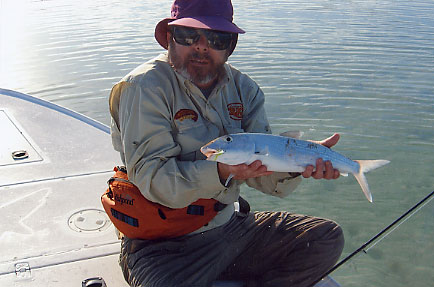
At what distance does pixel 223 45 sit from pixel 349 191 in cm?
329

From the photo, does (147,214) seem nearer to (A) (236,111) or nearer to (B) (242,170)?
(B) (242,170)

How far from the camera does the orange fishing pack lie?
2951 mm

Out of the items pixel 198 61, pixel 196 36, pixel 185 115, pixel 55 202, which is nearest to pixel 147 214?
pixel 185 115

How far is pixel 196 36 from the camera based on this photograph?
3.09 m

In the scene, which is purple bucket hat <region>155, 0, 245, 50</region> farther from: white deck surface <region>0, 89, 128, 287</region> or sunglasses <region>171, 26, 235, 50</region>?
white deck surface <region>0, 89, 128, 287</region>

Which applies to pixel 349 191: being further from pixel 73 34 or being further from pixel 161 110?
pixel 73 34

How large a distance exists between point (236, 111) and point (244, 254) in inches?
39.2

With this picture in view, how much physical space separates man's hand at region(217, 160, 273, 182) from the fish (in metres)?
0.03

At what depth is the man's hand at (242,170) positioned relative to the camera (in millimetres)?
2629

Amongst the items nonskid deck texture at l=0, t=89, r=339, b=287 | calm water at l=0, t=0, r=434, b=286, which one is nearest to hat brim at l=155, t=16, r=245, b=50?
nonskid deck texture at l=0, t=89, r=339, b=287

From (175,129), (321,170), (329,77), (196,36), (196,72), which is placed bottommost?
(329,77)

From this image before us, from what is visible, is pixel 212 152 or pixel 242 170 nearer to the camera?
pixel 212 152

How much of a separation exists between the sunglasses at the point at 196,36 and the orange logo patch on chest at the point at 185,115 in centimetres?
44

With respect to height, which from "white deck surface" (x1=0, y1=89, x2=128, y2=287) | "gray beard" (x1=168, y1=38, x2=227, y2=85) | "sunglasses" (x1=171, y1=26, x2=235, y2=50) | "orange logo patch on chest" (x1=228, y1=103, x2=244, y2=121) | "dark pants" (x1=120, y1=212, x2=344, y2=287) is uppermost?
"sunglasses" (x1=171, y1=26, x2=235, y2=50)
